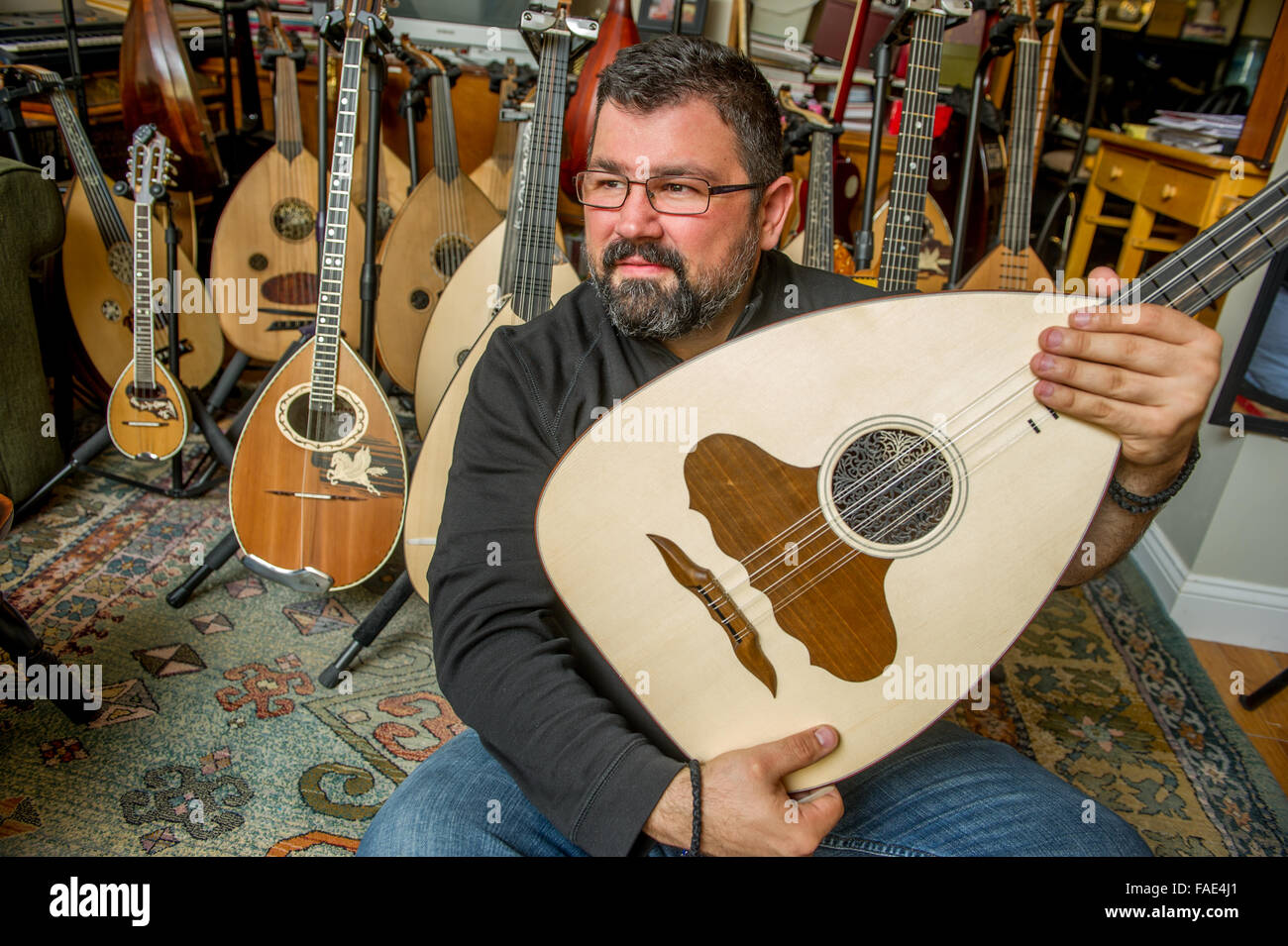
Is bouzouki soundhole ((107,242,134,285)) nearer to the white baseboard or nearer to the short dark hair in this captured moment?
the short dark hair

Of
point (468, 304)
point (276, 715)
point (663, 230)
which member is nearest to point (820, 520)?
point (663, 230)

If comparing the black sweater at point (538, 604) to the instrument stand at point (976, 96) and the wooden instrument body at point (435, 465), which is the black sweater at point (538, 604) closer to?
the wooden instrument body at point (435, 465)

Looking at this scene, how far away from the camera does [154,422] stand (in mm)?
2113

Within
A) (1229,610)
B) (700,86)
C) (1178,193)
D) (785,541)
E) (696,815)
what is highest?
(700,86)

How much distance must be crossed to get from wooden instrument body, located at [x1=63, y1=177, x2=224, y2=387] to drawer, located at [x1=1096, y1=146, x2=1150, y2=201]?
8.98ft

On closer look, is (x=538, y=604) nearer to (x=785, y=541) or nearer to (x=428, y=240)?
(x=785, y=541)

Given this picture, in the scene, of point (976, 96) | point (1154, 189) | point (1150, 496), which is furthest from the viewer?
→ point (1154, 189)

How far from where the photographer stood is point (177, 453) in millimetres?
2225

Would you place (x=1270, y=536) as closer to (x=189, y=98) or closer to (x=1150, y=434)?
(x=1150, y=434)

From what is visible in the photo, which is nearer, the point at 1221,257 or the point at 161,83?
the point at 1221,257

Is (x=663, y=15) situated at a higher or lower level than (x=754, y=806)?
higher

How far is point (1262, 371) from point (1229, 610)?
62 cm
